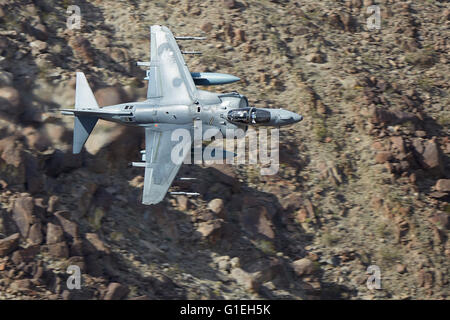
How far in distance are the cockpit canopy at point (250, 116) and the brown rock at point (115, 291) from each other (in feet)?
26.8

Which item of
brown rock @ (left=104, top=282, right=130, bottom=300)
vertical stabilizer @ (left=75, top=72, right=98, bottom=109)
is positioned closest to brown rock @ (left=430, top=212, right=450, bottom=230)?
brown rock @ (left=104, top=282, right=130, bottom=300)

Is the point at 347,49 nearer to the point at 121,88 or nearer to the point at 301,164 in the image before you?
the point at 301,164

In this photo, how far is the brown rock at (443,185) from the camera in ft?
97.3

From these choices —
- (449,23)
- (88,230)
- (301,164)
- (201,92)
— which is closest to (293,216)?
(301,164)

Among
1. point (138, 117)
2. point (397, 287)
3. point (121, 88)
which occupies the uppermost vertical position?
point (121, 88)

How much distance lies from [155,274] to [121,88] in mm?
9979

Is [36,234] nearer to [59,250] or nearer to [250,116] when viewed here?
[59,250]

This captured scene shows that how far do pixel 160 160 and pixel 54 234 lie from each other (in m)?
5.22

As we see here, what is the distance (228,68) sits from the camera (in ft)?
Answer: 105

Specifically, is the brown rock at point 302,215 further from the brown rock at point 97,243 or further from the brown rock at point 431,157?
the brown rock at point 97,243

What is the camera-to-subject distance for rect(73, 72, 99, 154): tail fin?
25875 mm

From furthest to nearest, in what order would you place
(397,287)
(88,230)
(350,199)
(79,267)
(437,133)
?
(437,133) < (350,199) < (397,287) < (88,230) < (79,267)

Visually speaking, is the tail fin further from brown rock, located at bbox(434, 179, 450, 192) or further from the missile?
brown rock, located at bbox(434, 179, 450, 192)

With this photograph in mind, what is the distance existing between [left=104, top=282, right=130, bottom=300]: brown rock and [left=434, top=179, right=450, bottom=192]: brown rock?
16297mm
